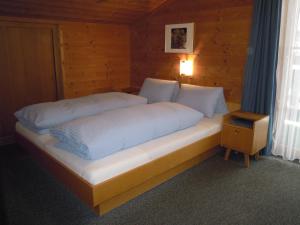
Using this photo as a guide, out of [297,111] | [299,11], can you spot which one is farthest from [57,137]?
[299,11]

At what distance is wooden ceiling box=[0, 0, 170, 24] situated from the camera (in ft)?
10.0

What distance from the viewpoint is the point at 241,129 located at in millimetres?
2783

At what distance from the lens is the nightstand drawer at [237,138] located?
Answer: 108 inches

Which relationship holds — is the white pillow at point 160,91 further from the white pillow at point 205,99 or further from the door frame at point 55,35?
the door frame at point 55,35

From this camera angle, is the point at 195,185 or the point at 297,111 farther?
the point at 297,111

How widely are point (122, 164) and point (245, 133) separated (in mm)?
1469

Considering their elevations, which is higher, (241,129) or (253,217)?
(241,129)

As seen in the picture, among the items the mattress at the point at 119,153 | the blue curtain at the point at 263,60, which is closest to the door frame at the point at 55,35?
the mattress at the point at 119,153

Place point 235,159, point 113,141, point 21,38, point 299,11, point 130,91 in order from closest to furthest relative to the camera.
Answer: point 113,141 → point 299,11 → point 235,159 → point 21,38 → point 130,91

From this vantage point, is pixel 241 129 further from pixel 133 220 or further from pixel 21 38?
pixel 21 38

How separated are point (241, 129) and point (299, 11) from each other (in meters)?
1.35

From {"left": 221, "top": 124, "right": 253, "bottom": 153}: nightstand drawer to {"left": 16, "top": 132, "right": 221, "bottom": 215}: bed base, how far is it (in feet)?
0.58

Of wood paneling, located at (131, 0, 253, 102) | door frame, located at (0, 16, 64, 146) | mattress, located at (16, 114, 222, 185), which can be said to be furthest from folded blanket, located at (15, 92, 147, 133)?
wood paneling, located at (131, 0, 253, 102)

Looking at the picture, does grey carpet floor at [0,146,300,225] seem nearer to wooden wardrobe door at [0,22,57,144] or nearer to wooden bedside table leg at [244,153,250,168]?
wooden bedside table leg at [244,153,250,168]
